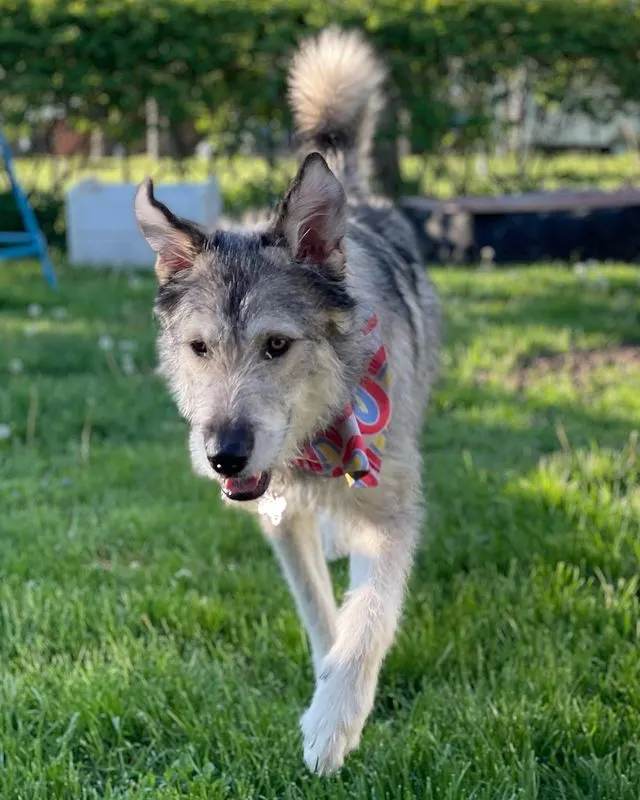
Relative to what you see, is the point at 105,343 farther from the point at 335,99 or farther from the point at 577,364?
the point at 577,364

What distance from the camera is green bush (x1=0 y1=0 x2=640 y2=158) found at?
9.28 metres

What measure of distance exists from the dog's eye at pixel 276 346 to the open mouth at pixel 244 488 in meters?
0.30

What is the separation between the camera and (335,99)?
393cm

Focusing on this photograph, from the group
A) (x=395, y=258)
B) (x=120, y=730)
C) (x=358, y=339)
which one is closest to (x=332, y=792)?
(x=120, y=730)

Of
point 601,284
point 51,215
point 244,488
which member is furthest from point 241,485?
point 51,215

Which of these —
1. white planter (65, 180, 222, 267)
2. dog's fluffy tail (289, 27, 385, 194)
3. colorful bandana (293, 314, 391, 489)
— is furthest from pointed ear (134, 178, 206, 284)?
white planter (65, 180, 222, 267)

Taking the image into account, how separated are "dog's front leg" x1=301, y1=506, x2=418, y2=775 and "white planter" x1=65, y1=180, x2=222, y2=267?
271 inches

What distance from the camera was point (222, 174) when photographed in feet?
35.4

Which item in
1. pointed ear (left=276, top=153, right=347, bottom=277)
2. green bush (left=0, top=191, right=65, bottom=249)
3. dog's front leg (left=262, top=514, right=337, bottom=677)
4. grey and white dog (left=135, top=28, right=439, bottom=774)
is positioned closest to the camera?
grey and white dog (left=135, top=28, right=439, bottom=774)

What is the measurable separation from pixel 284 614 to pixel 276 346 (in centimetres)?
104

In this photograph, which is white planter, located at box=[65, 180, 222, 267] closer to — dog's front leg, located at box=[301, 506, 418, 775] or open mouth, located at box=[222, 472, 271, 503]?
dog's front leg, located at box=[301, 506, 418, 775]

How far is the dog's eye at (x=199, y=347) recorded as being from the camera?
98.1 inches

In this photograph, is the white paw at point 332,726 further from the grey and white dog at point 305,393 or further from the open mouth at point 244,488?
the open mouth at point 244,488

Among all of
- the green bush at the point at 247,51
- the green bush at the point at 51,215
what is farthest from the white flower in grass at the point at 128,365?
the green bush at the point at 51,215
